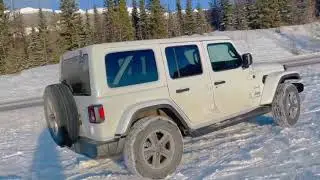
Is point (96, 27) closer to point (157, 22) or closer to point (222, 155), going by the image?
point (157, 22)

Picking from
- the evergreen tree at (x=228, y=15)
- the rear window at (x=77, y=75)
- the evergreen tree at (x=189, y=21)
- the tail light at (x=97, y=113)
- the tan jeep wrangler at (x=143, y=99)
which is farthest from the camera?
the evergreen tree at (x=228, y=15)

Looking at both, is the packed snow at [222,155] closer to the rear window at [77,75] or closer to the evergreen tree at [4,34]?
the rear window at [77,75]

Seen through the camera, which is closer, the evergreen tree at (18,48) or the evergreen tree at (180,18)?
the evergreen tree at (18,48)

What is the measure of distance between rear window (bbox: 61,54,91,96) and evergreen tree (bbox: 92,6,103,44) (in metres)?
56.7

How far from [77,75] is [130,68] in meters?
0.80

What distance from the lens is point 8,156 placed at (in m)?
7.67

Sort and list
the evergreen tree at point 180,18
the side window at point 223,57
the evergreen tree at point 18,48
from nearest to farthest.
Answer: the side window at point 223,57
the evergreen tree at point 18,48
the evergreen tree at point 180,18

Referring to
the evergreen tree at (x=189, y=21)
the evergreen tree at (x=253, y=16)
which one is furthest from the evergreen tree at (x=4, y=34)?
the evergreen tree at (x=253, y=16)

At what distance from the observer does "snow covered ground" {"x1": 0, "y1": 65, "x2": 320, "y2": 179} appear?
5242mm

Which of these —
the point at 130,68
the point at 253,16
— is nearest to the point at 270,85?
the point at 130,68

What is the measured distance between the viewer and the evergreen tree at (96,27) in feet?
215

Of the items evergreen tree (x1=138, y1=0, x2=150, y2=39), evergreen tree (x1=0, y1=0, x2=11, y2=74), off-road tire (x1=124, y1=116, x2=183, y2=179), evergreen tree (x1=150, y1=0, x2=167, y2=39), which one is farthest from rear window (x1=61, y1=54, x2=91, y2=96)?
evergreen tree (x1=138, y1=0, x2=150, y2=39)

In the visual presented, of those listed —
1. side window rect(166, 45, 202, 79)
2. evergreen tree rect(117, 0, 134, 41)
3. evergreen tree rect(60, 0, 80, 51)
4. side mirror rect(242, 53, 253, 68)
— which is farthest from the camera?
evergreen tree rect(117, 0, 134, 41)

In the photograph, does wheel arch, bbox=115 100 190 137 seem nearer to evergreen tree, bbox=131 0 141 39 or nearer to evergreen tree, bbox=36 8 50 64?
evergreen tree, bbox=36 8 50 64
